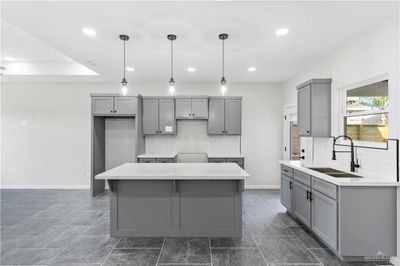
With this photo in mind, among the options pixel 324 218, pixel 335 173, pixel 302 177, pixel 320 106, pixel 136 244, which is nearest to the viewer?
pixel 324 218

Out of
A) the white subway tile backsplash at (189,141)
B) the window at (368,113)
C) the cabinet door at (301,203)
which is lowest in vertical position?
the cabinet door at (301,203)

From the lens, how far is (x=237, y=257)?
8.15 ft

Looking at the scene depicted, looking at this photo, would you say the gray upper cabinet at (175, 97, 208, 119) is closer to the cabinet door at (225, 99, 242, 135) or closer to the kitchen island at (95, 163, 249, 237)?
the cabinet door at (225, 99, 242, 135)

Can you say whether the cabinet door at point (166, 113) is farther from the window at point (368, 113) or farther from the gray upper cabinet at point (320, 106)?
the window at point (368, 113)

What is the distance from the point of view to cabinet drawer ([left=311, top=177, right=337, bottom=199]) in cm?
242

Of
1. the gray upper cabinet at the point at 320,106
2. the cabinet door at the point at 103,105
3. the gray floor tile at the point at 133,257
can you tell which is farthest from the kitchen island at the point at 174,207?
the cabinet door at the point at 103,105

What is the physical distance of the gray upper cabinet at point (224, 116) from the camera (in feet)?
16.8

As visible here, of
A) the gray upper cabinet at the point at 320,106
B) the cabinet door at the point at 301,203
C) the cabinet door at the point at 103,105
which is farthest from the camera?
the cabinet door at the point at 103,105

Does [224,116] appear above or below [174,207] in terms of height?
above

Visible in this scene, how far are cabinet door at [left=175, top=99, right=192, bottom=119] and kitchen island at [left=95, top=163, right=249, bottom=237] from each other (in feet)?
7.85

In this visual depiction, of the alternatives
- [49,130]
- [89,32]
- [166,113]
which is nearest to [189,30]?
[89,32]

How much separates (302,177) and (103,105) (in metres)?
4.28

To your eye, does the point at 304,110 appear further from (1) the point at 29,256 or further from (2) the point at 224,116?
(1) the point at 29,256

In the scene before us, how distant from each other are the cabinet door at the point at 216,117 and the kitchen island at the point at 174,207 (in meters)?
2.34
